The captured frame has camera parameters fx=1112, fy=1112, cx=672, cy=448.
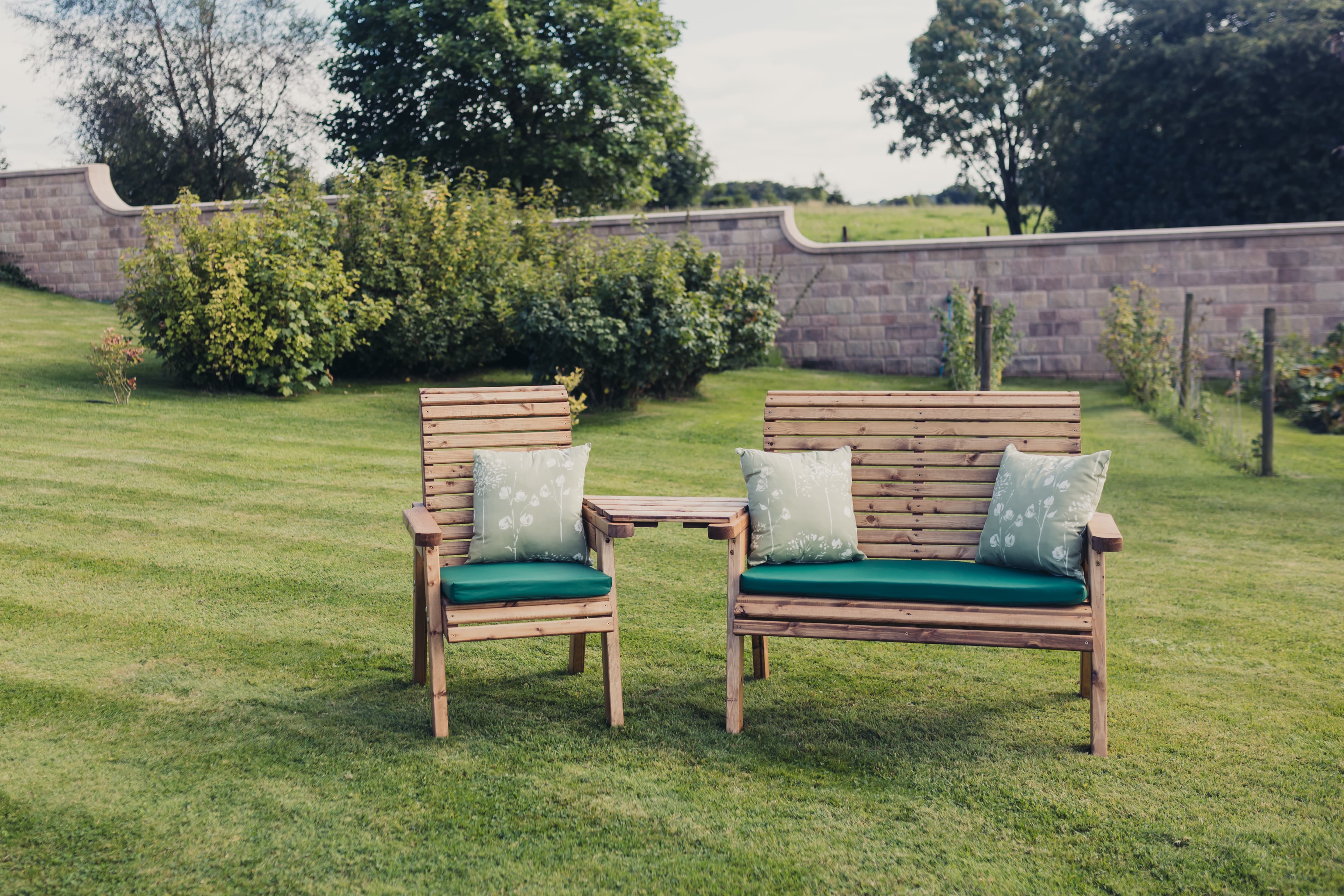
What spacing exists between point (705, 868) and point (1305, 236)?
15038 millimetres

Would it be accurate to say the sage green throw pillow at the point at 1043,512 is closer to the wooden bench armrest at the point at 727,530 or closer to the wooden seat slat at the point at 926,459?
the wooden seat slat at the point at 926,459

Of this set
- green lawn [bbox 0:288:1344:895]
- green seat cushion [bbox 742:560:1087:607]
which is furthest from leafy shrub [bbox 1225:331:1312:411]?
green seat cushion [bbox 742:560:1087:607]

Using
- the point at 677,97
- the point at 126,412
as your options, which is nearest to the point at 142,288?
the point at 126,412

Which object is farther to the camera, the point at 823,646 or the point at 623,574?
the point at 623,574

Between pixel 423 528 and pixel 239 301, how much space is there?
7.65 m

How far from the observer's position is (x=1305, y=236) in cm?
1475

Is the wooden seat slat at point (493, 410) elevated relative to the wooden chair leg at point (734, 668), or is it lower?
elevated

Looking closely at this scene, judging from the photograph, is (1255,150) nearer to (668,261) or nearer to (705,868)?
(668,261)

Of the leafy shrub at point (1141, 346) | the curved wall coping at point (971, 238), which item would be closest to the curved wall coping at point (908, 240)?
the curved wall coping at point (971, 238)

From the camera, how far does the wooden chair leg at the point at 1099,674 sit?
3553 mm

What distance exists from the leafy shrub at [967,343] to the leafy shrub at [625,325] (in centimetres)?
282

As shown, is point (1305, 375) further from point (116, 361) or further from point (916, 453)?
point (116, 361)

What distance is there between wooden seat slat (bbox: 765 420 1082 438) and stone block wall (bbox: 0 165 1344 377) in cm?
1119

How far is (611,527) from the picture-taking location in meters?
3.86
